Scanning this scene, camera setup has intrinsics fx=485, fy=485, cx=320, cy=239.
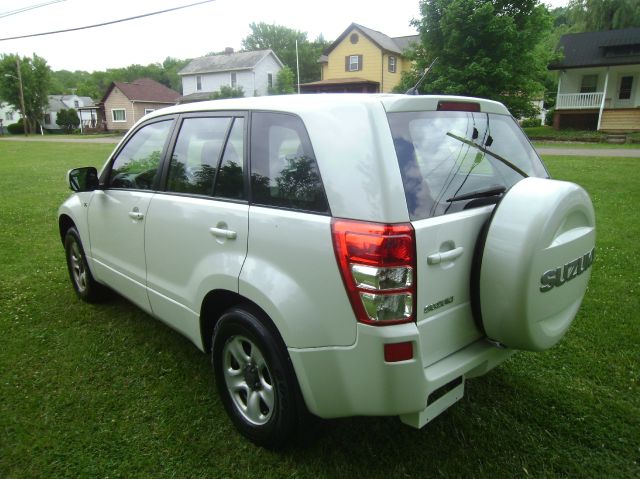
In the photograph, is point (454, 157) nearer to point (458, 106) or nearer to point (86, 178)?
point (458, 106)

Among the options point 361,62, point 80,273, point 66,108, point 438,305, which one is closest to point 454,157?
point 438,305

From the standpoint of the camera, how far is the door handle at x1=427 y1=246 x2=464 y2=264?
2.11 metres

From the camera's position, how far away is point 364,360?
2.09 m

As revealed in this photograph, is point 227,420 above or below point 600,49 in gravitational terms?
below

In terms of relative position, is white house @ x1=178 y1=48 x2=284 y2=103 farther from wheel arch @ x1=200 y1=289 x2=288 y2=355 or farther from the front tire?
the front tire

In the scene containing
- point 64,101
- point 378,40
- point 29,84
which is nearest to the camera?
point 378,40

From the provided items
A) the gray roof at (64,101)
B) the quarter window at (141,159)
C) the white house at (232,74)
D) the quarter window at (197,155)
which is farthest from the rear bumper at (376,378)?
the gray roof at (64,101)

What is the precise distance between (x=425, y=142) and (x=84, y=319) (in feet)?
11.7

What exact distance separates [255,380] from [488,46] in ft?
79.4

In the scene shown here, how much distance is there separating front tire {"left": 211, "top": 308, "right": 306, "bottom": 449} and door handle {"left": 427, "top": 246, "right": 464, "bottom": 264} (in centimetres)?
84

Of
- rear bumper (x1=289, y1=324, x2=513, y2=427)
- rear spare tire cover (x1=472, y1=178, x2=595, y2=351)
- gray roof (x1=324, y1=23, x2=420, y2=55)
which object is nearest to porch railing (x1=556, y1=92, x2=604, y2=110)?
gray roof (x1=324, y1=23, x2=420, y2=55)

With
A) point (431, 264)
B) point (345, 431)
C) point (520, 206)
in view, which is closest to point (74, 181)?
point (345, 431)

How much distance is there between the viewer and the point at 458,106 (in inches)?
103

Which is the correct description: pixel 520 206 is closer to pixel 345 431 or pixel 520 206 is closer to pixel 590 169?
pixel 345 431
